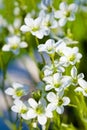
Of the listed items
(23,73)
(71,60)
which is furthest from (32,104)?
(23,73)

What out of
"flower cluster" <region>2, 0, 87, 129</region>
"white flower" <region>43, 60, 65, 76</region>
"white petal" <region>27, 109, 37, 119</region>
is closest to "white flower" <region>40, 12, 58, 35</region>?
"flower cluster" <region>2, 0, 87, 129</region>

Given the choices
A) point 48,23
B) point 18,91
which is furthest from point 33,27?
point 18,91

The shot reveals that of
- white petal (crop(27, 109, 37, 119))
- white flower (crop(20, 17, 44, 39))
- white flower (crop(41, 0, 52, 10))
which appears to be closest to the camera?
white petal (crop(27, 109, 37, 119))

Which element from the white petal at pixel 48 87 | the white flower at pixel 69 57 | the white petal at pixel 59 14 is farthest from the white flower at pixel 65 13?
the white petal at pixel 48 87

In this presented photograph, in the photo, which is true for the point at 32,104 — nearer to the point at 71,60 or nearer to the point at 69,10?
the point at 71,60

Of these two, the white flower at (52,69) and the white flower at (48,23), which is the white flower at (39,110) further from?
the white flower at (48,23)

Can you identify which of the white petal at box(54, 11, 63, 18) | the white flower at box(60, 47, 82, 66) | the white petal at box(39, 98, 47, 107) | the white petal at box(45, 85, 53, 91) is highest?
the white petal at box(54, 11, 63, 18)

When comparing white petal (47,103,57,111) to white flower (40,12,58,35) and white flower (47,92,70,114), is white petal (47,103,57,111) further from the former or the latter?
white flower (40,12,58,35)
